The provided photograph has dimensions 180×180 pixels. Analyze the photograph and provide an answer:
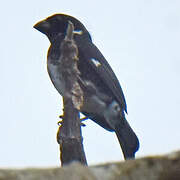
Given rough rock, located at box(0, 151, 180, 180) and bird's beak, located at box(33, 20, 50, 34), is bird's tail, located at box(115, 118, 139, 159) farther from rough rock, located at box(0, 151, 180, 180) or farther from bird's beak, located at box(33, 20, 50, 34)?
rough rock, located at box(0, 151, 180, 180)

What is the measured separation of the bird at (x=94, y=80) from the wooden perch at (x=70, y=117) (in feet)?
6.83

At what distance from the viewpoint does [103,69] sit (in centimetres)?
529

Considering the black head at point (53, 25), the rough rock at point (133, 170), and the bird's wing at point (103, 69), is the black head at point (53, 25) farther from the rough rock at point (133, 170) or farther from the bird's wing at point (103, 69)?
the rough rock at point (133, 170)

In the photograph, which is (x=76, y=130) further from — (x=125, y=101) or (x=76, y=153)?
(x=125, y=101)

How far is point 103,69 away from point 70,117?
109 inches

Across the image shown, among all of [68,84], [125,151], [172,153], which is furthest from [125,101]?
[172,153]

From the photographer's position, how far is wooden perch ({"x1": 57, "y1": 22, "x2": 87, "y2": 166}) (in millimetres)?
2469

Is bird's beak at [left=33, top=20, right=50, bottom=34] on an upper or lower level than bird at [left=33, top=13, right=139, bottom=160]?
upper

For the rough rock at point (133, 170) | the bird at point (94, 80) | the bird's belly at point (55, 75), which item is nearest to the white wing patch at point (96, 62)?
the bird at point (94, 80)

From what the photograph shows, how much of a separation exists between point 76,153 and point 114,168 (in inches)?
55.0

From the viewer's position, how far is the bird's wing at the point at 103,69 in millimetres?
5180

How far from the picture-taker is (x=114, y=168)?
3.54 ft

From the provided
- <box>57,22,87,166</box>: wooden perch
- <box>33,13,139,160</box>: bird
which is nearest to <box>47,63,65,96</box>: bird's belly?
<box>33,13,139,160</box>: bird

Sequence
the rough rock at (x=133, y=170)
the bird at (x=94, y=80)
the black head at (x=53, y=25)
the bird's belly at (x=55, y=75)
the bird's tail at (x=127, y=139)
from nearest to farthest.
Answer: the rough rock at (x=133, y=170) < the bird's tail at (x=127, y=139) < the bird's belly at (x=55, y=75) < the bird at (x=94, y=80) < the black head at (x=53, y=25)
